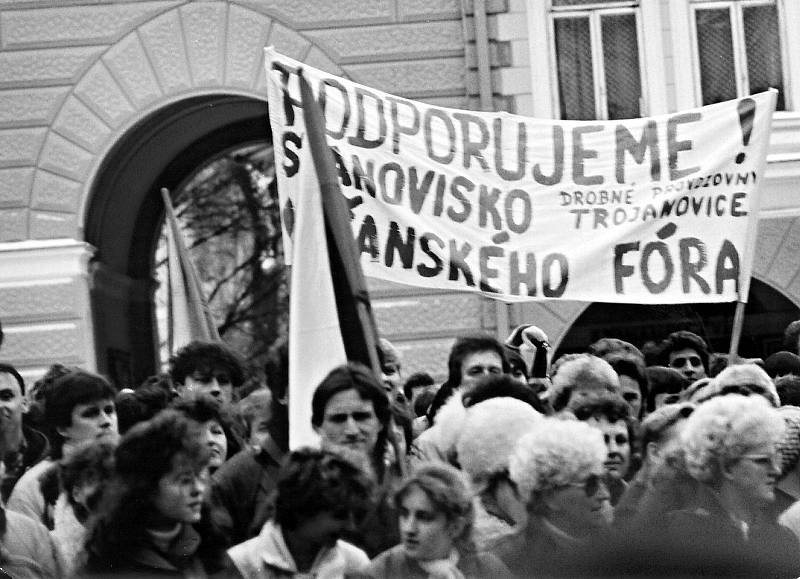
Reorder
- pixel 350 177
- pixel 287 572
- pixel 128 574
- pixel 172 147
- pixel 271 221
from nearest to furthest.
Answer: pixel 128 574 → pixel 287 572 → pixel 350 177 → pixel 172 147 → pixel 271 221

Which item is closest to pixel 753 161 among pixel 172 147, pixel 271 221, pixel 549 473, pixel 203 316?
pixel 203 316

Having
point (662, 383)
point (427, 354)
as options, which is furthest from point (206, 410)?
point (427, 354)

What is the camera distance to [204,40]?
1362cm

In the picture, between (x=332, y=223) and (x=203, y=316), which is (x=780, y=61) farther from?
(x=332, y=223)

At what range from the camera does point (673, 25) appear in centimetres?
1366

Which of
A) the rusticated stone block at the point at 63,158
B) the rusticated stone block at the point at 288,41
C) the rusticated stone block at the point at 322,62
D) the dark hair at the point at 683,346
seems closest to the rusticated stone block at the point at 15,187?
the rusticated stone block at the point at 63,158

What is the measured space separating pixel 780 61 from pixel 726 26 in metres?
0.48

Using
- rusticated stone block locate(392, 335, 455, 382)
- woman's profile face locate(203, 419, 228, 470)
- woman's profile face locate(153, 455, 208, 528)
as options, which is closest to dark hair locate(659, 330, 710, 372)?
woman's profile face locate(203, 419, 228, 470)

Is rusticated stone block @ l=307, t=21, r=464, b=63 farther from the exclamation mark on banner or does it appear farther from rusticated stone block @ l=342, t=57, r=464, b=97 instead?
the exclamation mark on banner

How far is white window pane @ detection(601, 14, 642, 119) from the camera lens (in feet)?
45.1

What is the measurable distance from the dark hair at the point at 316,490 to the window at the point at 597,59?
8.98 m

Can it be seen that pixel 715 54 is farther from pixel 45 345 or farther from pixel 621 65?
pixel 45 345

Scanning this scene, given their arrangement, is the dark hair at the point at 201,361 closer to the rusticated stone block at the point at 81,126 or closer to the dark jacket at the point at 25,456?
the dark jacket at the point at 25,456

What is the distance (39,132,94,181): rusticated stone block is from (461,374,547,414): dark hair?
7.60 metres
